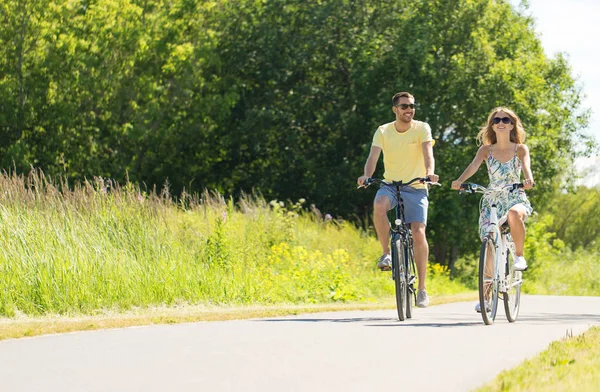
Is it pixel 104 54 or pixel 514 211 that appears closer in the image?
pixel 514 211

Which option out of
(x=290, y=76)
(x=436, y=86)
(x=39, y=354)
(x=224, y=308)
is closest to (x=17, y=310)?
(x=224, y=308)

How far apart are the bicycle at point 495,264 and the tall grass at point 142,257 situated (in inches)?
160

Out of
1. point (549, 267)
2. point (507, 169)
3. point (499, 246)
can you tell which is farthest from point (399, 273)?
point (549, 267)

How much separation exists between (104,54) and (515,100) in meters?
13.2

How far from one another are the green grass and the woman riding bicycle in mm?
2740

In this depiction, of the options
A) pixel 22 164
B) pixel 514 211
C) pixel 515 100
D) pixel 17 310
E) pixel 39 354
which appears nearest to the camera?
pixel 39 354

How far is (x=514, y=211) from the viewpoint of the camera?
1094 cm

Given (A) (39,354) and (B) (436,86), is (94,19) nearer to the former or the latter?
(B) (436,86)

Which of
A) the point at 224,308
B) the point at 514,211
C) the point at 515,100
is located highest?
the point at 515,100

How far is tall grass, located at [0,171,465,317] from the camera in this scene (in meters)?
12.4

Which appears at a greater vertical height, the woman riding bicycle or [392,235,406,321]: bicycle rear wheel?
the woman riding bicycle

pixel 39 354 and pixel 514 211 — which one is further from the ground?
pixel 514 211

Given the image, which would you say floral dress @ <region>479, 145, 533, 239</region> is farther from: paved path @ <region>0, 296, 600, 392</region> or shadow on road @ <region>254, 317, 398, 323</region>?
shadow on road @ <region>254, 317, 398, 323</region>

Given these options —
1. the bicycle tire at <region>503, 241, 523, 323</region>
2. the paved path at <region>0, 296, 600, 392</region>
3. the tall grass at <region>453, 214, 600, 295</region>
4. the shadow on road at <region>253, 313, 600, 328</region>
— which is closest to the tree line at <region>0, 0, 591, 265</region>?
the tall grass at <region>453, 214, 600, 295</region>
